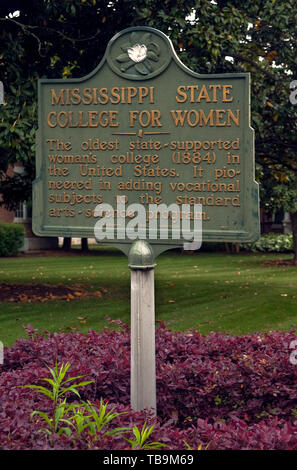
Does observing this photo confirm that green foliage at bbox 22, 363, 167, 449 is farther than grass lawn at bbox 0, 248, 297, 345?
No

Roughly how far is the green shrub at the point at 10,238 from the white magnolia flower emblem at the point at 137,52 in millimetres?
25520

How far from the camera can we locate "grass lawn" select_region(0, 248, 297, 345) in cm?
1166

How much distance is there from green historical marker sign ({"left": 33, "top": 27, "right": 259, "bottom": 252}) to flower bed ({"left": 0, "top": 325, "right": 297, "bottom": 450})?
122cm

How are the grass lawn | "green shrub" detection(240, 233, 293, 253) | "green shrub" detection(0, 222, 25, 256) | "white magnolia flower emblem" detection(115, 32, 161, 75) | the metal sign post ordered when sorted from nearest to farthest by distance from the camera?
1. the metal sign post
2. "white magnolia flower emblem" detection(115, 32, 161, 75)
3. the grass lawn
4. "green shrub" detection(0, 222, 25, 256)
5. "green shrub" detection(240, 233, 293, 253)

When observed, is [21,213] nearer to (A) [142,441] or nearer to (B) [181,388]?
(B) [181,388]

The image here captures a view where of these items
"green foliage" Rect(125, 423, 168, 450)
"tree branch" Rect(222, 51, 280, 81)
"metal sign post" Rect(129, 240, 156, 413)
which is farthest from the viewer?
"tree branch" Rect(222, 51, 280, 81)

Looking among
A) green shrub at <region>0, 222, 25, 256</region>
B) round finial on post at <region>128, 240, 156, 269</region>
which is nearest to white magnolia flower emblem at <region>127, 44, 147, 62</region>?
round finial on post at <region>128, 240, 156, 269</region>

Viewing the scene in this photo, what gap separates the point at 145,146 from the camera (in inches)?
228

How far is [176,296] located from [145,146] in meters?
9.93

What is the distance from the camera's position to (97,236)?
580cm

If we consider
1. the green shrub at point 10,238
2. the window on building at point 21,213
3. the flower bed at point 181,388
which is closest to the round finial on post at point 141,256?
the flower bed at point 181,388

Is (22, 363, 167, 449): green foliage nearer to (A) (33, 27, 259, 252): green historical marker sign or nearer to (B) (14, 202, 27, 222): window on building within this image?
(A) (33, 27, 259, 252): green historical marker sign

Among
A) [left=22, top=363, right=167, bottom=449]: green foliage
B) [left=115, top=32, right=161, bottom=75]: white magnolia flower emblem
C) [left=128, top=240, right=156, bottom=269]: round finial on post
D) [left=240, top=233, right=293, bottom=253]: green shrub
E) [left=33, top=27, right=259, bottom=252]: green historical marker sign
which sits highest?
[left=115, top=32, right=161, bottom=75]: white magnolia flower emblem
